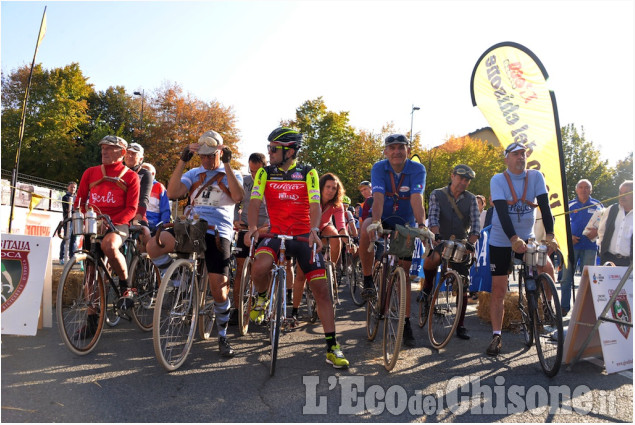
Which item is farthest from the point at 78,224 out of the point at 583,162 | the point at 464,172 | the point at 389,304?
the point at 583,162

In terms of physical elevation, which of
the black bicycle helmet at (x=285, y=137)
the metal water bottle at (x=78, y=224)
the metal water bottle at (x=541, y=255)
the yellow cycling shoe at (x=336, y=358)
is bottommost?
the yellow cycling shoe at (x=336, y=358)

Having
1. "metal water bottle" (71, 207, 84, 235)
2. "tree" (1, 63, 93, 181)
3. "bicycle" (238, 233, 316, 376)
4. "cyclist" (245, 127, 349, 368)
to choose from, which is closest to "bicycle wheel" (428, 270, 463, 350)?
"cyclist" (245, 127, 349, 368)

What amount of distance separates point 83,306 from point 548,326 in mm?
4553

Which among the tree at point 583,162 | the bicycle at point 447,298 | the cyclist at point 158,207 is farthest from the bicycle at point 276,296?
the tree at point 583,162

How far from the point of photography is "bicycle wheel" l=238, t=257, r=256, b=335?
5.94 m

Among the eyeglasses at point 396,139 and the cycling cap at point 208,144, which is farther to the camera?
the eyeglasses at point 396,139

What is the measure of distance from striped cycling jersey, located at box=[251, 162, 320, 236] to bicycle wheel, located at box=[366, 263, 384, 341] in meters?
1.20

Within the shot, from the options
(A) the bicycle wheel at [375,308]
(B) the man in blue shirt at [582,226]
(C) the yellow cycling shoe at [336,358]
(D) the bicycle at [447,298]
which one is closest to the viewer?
(C) the yellow cycling shoe at [336,358]

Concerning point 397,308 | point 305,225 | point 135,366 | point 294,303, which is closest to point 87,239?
point 135,366

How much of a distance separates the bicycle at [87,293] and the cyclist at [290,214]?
1539 millimetres

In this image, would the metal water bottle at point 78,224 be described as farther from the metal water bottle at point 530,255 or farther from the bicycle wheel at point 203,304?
the metal water bottle at point 530,255

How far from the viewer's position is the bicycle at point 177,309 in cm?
418

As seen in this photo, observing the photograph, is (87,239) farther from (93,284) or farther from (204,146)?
(204,146)

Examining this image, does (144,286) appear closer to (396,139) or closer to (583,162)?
(396,139)
